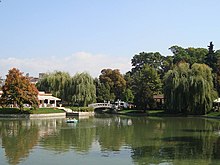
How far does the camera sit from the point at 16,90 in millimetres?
45938

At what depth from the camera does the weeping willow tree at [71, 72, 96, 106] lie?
5844 cm

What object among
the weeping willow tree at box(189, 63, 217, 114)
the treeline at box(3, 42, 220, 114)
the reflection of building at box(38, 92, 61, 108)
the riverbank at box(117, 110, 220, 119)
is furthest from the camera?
the reflection of building at box(38, 92, 61, 108)

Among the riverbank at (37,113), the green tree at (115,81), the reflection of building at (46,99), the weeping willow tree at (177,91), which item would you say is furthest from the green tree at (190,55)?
Result: the riverbank at (37,113)

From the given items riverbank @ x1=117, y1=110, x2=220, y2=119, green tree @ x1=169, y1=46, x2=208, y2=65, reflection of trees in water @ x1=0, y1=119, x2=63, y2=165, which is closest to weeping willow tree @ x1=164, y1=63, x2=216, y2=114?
riverbank @ x1=117, y1=110, x2=220, y2=119

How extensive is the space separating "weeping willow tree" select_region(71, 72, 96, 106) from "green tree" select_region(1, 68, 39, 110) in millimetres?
12136

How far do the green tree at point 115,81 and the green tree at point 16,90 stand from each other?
26.4 meters

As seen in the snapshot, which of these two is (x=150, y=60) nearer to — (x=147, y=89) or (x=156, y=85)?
(x=156, y=85)

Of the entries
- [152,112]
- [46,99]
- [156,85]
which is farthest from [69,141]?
[156,85]

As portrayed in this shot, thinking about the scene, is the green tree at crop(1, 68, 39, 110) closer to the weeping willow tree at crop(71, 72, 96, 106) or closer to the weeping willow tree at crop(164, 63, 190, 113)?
the weeping willow tree at crop(71, 72, 96, 106)

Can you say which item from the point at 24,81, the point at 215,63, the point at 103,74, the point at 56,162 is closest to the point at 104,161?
the point at 56,162

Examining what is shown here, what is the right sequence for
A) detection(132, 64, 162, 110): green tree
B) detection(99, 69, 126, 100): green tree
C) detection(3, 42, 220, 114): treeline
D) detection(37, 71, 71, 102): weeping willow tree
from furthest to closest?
detection(99, 69, 126, 100): green tree, detection(37, 71, 71, 102): weeping willow tree, detection(132, 64, 162, 110): green tree, detection(3, 42, 220, 114): treeline

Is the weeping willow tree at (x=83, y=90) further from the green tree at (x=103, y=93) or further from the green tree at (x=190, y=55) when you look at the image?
the green tree at (x=190, y=55)

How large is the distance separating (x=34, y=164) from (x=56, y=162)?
3.37 ft

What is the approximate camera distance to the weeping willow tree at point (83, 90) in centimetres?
5844
